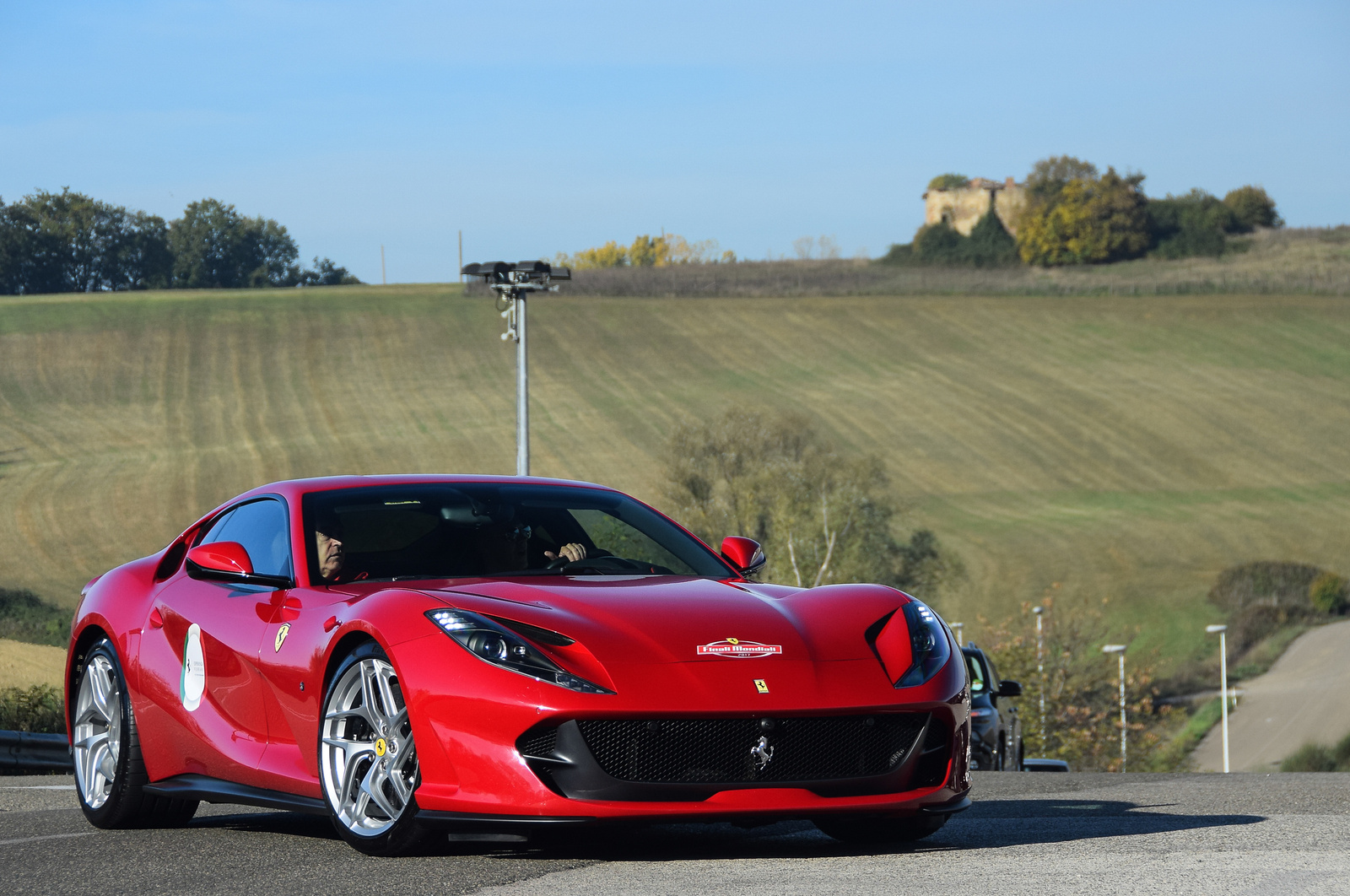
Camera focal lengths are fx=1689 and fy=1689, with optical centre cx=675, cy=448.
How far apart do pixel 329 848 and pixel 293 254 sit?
107 meters

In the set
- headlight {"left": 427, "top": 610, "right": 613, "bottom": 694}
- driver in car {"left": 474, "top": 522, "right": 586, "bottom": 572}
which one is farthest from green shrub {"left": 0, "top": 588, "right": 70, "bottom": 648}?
headlight {"left": 427, "top": 610, "right": 613, "bottom": 694}

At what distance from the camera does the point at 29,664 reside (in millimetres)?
24344

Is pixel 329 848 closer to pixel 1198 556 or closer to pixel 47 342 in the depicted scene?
pixel 1198 556

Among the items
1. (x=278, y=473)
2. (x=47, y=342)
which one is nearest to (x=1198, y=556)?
(x=278, y=473)

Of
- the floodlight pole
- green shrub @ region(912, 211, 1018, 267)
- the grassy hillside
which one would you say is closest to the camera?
the floodlight pole

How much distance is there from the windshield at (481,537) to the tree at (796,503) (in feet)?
151

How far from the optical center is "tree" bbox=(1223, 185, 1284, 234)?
112 metres

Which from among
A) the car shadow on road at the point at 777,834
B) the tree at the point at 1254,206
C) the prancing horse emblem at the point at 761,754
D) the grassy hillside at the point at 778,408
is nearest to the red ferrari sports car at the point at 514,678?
the prancing horse emblem at the point at 761,754

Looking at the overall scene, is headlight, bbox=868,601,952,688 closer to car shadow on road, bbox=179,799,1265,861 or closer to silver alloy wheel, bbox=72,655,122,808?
car shadow on road, bbox=179,799,1265,861

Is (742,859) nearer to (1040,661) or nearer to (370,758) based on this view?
(370,758)

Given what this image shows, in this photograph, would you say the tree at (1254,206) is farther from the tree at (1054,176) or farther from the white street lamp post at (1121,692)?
the white street lamp post at (1121,692)

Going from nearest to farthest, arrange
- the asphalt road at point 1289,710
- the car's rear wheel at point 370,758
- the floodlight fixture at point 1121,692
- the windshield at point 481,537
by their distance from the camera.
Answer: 1. the car's rear wheel at point 370,758
2. the windshield at point 481,537
3. the asphalt road at point 1289,710
4. the floodlight fixture at point 1121,692

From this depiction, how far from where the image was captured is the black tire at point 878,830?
6.13 metres

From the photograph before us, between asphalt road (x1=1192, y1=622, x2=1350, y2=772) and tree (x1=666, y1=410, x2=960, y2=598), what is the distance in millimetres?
11231
